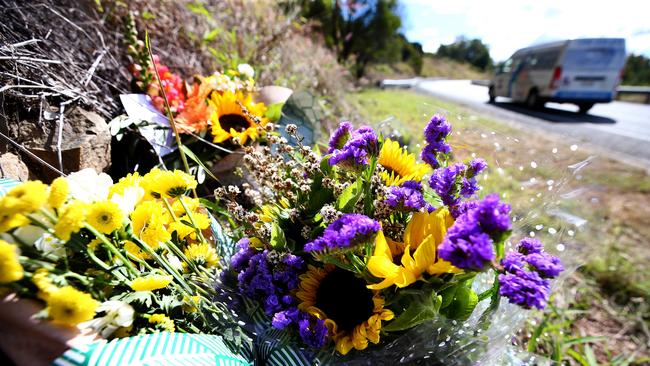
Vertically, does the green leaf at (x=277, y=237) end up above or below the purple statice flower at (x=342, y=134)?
below

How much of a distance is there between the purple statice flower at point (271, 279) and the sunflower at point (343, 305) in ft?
0.10

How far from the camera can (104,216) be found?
2.20 feet

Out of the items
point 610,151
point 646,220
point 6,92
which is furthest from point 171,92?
point 610,151

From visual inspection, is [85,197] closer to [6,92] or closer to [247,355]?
[247,355]

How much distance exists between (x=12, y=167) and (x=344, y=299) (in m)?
1.17

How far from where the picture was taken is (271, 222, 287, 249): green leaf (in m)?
0.83

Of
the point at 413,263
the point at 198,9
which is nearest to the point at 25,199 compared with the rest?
the point at 413,263

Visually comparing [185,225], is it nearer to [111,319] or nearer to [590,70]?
[111,319]

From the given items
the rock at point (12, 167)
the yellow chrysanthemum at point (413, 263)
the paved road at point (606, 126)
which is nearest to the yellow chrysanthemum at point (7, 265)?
the yellow chrysanthemum at point (413, 263)

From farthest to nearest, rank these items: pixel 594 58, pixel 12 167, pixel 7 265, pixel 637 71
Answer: pixel 637 71 < pixel 594 58 < pixel 12 167 < pixel 7 265

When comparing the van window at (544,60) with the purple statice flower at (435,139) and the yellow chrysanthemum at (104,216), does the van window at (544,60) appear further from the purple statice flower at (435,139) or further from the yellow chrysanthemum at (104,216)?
the yellow chrysanthemum at (104,216)

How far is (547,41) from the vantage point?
13328 mm

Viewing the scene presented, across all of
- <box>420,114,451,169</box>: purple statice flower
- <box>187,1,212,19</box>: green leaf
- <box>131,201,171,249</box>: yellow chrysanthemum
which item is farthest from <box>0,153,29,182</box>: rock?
<box>187,1,212,19</box>: green leaf

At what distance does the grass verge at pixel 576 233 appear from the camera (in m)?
1.00
